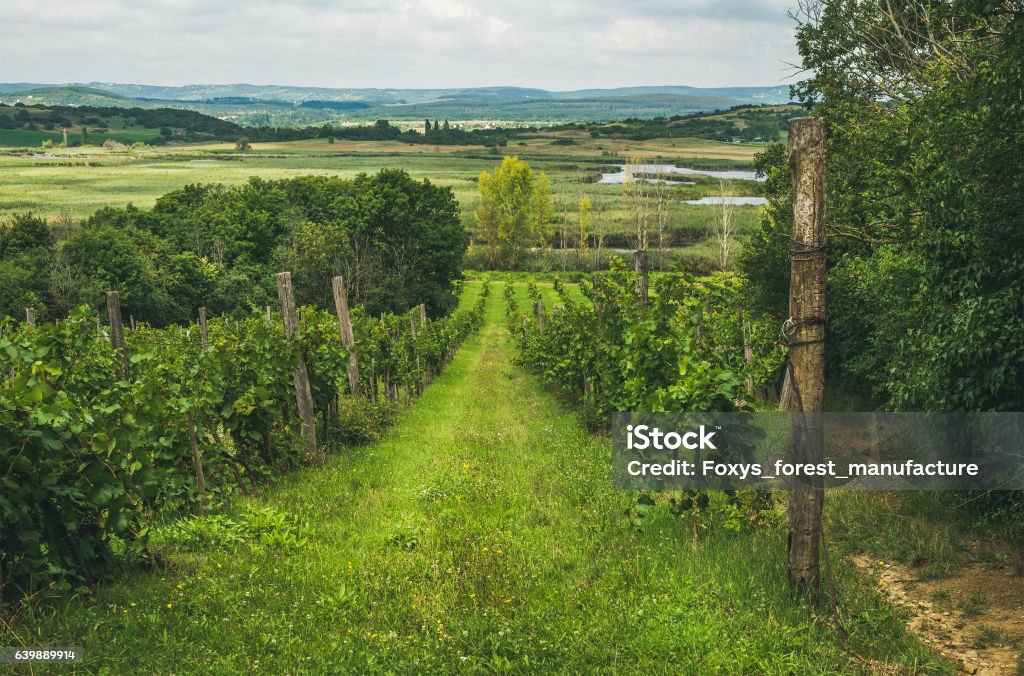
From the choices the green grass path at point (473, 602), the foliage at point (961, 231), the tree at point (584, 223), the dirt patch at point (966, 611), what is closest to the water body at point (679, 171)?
the tree at point (584, 223)

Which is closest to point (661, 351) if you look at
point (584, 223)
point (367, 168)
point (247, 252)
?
point (247, 252)

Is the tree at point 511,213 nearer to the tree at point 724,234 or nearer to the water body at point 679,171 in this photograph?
the water body at point 679,171

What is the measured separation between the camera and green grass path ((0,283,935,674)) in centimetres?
519

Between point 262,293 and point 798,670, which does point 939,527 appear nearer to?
point 798,670

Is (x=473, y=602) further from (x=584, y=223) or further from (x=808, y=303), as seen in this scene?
(x=584, y=223)

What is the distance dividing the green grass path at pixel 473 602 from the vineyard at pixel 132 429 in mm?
468

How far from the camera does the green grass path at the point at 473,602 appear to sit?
5188mm

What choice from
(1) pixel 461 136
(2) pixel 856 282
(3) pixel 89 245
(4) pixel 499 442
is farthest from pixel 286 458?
(1) pixel 461 136

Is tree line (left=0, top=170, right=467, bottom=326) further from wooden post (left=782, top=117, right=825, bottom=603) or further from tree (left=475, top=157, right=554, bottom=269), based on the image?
wooden post (left=782, top=117, right=825, bottom=603)

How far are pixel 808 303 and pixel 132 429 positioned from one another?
5127 mm

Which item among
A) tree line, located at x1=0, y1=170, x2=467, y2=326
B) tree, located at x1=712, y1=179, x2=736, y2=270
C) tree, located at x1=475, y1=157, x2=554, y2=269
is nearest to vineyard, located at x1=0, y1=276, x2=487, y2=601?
tree line, located at x1=0, y1=170, x2=467, y2=326

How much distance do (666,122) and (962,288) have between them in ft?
517

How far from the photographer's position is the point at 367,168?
15725 cm

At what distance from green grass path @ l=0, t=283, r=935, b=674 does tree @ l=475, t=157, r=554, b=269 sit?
78.2 m
